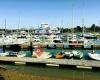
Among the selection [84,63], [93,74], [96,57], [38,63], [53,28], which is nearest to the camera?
[93,74]

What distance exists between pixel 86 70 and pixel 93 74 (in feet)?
8.10

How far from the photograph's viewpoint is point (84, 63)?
41.2m

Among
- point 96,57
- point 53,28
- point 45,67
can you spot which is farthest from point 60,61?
point 53,28

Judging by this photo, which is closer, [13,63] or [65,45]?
[13,63]

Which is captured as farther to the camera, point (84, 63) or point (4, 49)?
point (4, 49)

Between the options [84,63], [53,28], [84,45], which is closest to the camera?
[84,63]

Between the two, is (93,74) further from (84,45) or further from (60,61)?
(84,45)

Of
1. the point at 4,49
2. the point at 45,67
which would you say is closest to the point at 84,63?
the point at 45,67

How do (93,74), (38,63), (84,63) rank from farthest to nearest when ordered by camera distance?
(38,63), (84,63), (93,74)

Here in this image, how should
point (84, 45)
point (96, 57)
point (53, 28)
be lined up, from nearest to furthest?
point (96, 57)
point (84, 45)
point (53, 28)

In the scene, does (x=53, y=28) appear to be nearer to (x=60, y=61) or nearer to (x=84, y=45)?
(x=84, y=45)

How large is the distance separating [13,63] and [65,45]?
1375 inches

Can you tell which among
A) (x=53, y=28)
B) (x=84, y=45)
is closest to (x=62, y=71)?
(x=84, y=45)

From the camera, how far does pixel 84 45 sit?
254 feet
